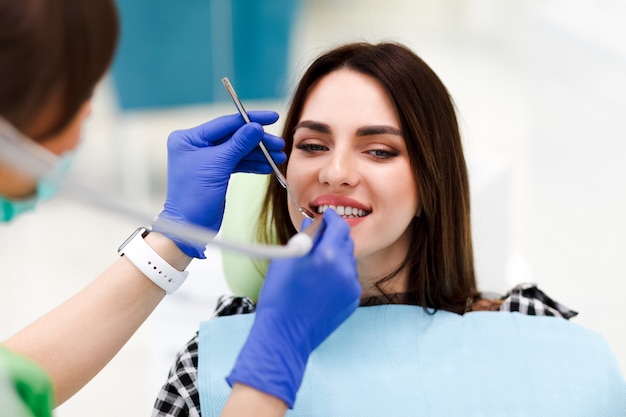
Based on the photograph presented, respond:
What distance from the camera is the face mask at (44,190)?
833 millimetres

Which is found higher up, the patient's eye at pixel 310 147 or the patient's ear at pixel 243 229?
the patient's eye at pixel 310 147

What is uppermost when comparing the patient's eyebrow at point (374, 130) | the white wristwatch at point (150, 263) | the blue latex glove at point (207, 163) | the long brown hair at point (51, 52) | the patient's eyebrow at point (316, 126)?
the long brown hair at point (51, 52)

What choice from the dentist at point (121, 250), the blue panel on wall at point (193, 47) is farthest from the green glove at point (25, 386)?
the blue panel on wall at point (193, 47)

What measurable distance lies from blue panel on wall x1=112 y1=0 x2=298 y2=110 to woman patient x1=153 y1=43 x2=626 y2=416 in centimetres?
153

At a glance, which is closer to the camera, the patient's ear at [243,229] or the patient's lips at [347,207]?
the patient's lips at [347,207]

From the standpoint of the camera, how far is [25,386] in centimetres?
98

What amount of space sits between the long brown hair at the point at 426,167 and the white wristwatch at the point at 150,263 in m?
0.34

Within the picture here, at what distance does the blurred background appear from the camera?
2021 millimetres

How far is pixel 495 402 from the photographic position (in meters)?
1.40

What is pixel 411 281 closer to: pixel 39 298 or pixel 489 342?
pixel 489 342

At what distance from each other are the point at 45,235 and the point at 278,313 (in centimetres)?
221

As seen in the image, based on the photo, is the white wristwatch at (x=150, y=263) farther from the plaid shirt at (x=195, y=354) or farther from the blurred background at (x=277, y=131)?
the blurred background at (x=277, y=131)

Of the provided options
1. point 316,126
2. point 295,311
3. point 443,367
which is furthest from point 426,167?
point 295,311

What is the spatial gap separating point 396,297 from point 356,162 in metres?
0.29
